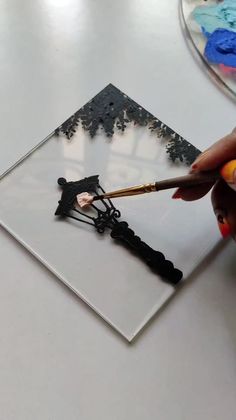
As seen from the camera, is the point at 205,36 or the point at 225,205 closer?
the point at 225,205

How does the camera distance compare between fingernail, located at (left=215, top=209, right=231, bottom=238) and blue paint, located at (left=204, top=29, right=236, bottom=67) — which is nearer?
fingernail, located at (left=215, top=209, right=231, bottom=238)

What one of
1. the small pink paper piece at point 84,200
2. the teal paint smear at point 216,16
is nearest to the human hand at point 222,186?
the small pink paper piece at point 84,200

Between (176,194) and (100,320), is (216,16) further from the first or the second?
(100,320)

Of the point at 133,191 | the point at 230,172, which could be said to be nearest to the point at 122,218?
the point at 133,191

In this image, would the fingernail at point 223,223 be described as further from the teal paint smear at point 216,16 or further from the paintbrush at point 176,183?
the teal paint smear at point 216,16

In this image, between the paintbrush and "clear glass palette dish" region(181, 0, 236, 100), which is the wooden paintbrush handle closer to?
the paintbrush

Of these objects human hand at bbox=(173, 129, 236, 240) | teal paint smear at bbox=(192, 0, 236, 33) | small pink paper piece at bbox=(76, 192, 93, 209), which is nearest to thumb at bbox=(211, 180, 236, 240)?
human hand at bbox=(173, 129, 236, 240)
